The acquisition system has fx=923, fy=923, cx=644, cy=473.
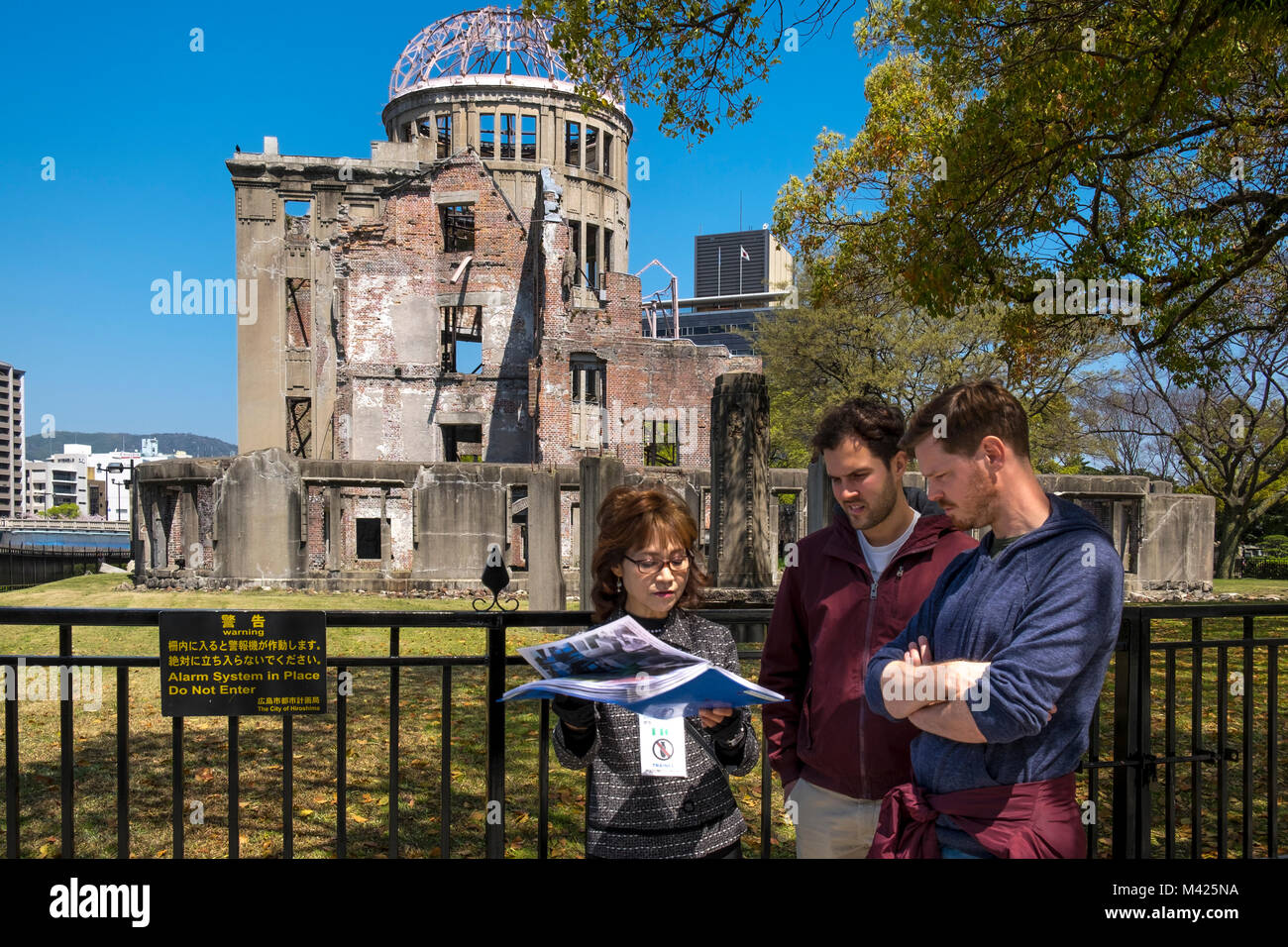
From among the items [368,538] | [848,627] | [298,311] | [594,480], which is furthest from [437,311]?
[848,627]

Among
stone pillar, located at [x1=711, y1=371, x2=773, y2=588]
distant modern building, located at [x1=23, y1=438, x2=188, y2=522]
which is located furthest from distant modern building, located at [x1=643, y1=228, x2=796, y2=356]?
stone pillar, located at [x1=711, y1=371, x2=773, y2=588]

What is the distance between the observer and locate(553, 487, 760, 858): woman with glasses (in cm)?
288

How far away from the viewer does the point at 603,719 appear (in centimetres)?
298

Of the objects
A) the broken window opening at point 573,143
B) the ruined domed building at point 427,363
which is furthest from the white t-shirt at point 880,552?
the broken window opening at point 573,143

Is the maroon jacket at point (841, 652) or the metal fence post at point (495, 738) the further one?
the metal fence post at point (495, 738)

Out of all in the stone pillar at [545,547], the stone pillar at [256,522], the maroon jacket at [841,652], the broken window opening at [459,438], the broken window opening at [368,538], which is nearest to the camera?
the maroon jacket at [841,652]

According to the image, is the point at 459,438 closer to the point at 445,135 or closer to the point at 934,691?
the point at 445,135

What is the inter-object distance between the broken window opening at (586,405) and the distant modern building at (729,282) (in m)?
80.7

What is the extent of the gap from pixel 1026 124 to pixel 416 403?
2582 centimetres

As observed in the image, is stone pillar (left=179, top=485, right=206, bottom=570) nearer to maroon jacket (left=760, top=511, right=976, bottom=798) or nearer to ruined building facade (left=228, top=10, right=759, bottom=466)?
ruined building facade (left=228, top=10, right=759, bottom=466)

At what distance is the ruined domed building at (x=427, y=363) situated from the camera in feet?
65.5

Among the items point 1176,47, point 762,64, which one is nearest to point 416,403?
point 762,64

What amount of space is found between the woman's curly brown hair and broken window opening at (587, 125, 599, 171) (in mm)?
45020

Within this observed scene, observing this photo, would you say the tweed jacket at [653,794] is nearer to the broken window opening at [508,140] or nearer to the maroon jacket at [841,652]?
the maroon jacket at [841,652]
